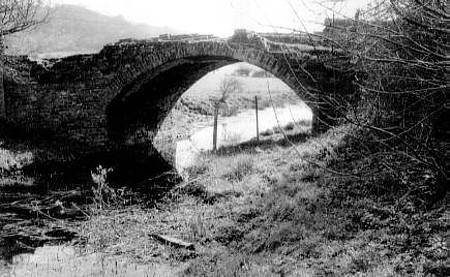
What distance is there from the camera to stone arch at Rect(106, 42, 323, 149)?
492 inches

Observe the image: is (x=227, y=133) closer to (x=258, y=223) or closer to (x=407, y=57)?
(x=258, y=223)

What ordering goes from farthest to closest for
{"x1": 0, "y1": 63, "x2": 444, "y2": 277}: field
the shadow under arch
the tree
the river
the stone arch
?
the river
the shadow under arch
the tree
the stone arch
{"x1": 0, "y1": 63, "x2": 444, "y2": 277}: field

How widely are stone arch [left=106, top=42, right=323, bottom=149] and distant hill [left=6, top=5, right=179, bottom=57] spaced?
29017mm

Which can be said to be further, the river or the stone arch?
the river

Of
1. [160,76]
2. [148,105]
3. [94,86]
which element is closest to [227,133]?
[148,105]

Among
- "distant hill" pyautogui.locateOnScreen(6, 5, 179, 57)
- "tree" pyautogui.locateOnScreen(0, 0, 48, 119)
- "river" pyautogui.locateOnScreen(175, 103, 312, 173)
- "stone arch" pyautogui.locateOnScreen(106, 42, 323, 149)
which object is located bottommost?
"river" pyautogui.locateOnScreen(175, 103, 312, 173)

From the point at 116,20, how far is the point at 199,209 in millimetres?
67069

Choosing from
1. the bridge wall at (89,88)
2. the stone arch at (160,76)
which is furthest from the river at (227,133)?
the bridge wall at (89,88)

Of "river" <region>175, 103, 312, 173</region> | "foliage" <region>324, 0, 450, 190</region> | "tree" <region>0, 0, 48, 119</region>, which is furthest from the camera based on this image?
"river" <region>175, 103, 312, 173</region>

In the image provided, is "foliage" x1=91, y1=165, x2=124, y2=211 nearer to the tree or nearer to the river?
the river

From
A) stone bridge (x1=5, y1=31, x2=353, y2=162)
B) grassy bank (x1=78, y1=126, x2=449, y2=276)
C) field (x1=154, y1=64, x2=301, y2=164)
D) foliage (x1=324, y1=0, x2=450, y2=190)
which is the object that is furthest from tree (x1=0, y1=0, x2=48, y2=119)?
foliage (x1=324, y1=0, x2=450, y2=190)

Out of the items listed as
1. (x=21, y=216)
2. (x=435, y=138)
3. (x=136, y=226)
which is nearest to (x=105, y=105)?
(x=21, y=216)

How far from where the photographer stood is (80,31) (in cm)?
5856

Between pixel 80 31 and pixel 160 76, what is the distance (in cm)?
4756
